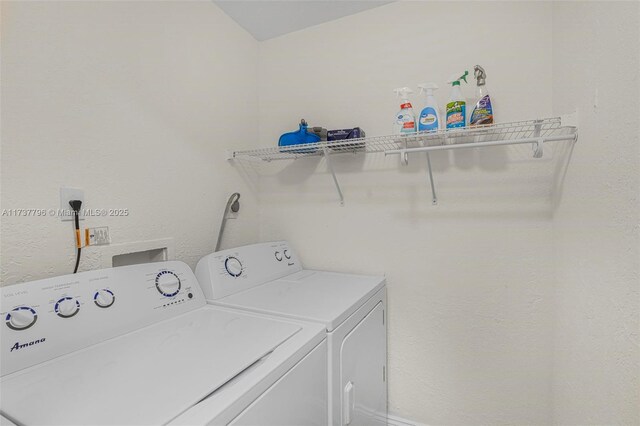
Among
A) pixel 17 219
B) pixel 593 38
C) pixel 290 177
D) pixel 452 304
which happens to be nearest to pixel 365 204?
pixel 290 177

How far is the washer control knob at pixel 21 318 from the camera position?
86cm

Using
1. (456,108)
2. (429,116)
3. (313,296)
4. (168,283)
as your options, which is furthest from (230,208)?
(456,108)

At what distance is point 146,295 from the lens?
1.19 meters

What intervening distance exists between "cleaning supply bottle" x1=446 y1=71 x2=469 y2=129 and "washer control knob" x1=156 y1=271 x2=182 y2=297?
150 centimetres

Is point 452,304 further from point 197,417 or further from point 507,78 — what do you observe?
point 197,417

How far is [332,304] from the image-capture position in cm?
132

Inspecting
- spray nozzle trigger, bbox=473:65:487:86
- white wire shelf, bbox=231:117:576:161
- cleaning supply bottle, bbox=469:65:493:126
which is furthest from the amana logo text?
spray nozzle trigger, bbox=473:65:487:86

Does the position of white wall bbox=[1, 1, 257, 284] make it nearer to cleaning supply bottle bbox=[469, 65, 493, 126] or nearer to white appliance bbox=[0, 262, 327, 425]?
white appliance bbox=[0, 262, 327, 425]

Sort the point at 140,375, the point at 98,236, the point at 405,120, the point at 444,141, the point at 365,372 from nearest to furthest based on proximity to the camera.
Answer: the point at 140,375 → the point at 98,236 → the point at 365,372 → the point at 405,120 → the point at 444,141

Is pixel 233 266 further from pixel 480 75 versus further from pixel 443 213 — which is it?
pixel 480 75

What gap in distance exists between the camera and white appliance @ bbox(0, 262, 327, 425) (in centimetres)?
68

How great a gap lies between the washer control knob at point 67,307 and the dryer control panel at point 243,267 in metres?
0.53

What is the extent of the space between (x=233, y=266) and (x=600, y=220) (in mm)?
1528

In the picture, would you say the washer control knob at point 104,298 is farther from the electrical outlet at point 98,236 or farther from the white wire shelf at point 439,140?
the white wire shelf at point 439,140
